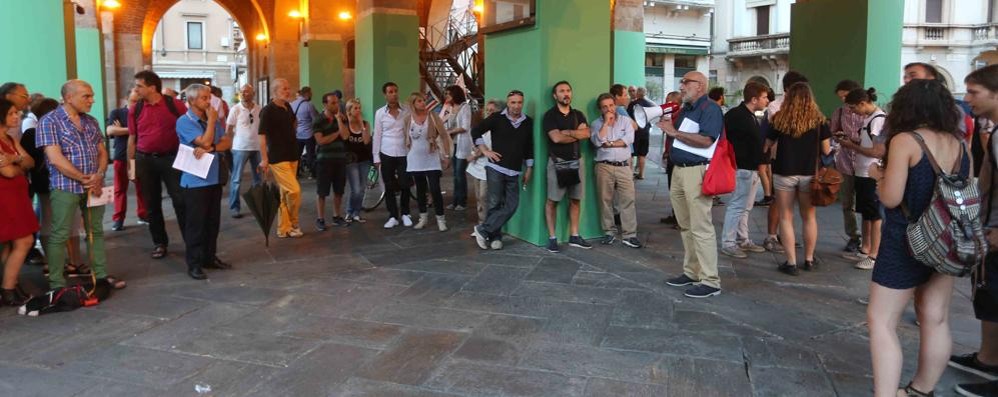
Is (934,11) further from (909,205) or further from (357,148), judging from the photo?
(909,205)

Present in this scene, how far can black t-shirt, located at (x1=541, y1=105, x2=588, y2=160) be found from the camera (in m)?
6.02

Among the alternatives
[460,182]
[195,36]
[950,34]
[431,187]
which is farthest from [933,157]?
[195,36]

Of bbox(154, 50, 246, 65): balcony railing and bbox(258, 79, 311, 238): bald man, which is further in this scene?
bbox(154, 50, 246, 65): balcony railing

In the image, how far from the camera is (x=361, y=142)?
303 inches

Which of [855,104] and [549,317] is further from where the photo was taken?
[855,104]

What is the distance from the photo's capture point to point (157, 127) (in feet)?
18.9

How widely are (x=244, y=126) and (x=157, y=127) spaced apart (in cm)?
237

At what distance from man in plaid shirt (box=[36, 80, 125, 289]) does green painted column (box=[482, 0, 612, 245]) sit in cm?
344

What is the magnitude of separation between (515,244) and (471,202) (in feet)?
9.07

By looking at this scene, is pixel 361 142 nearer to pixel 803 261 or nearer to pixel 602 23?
pixel 602 23

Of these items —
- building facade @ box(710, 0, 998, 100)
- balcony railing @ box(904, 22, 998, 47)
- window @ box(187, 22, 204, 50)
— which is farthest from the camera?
window @ box(187, 22, 204, 50)

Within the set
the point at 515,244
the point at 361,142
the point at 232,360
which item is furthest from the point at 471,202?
the point at 232,360

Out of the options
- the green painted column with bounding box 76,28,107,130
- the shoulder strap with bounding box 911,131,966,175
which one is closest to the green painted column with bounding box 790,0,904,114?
the shoulder strap with bounding box 911,131,966,175

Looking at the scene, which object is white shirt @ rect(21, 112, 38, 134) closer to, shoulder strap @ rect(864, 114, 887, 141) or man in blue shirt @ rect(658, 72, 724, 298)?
man in blue shirt @ rect(658, 72, 724, 298)
